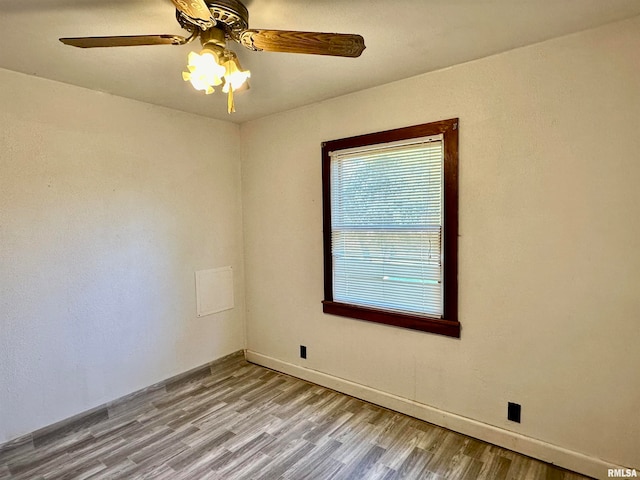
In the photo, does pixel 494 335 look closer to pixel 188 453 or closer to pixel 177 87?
pixel 188 453

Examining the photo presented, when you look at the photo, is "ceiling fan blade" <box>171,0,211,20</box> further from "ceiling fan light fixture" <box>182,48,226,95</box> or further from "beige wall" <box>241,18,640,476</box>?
"beige wall" <box>241,18,640,476</box>

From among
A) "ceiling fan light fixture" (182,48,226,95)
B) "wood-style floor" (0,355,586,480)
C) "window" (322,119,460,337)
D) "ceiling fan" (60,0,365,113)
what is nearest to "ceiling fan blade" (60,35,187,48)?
"ceiling fan" (60,0,365,113)

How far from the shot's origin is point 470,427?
2396mm

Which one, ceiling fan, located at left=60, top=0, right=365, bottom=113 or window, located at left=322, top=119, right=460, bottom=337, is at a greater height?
ceiling fan, located at left=60, top=0, right=365, bottom=113

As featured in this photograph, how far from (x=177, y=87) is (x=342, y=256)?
71.9 inches

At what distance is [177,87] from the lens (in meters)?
2.66

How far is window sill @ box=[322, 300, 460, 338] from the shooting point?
245 cm

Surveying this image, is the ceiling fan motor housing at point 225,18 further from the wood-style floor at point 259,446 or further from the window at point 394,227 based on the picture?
the wood-style floor at point 259,446

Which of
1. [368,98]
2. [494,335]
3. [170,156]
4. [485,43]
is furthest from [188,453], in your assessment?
[485,43]

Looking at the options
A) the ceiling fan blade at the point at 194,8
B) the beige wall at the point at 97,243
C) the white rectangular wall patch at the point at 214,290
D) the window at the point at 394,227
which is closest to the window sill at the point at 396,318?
the window at the point at 394,227

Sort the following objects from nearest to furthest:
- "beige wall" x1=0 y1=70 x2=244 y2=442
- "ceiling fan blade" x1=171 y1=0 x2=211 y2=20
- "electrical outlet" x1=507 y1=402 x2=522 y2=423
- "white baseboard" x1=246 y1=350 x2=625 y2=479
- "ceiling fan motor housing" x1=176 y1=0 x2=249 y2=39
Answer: "ceiling fan blade" x1=171 y1=0 x2=211 y2=20, "ceiling fan motor housing" x1=176 y1=0 x2=249 y2=39, "white baseboard" x1=246 y1=350 x2=625 y2=479, "electrical outlet" x1=507 y1=402 x2=522 y2=423, "beige wall" x1=0 y1=70 x2=244 y2=442

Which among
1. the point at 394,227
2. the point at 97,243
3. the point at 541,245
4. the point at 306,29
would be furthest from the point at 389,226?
the point at 97,243

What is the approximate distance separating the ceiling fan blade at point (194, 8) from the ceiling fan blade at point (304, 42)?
0.19 metres

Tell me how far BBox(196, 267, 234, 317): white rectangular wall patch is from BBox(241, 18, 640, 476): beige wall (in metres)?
1.49
